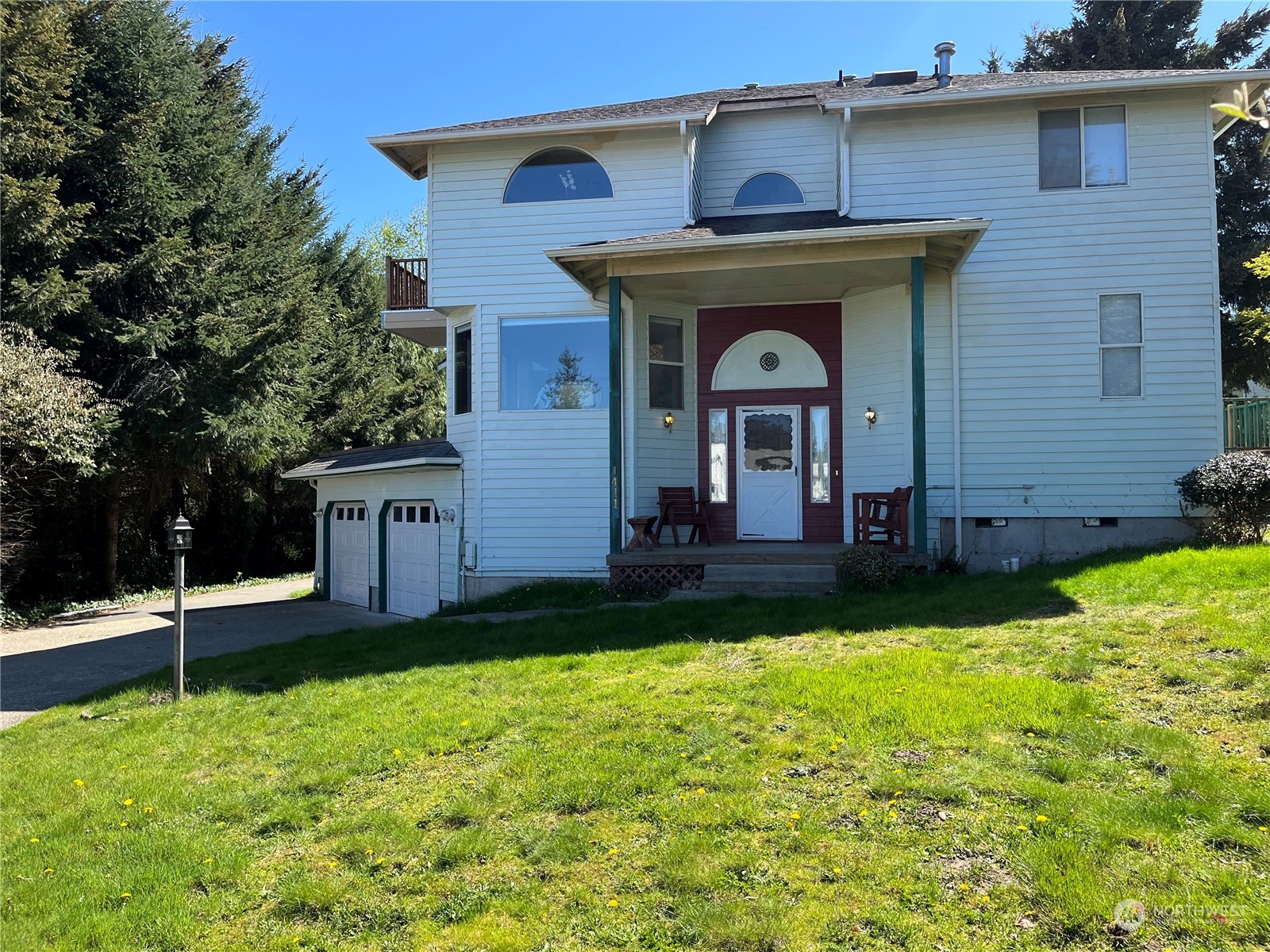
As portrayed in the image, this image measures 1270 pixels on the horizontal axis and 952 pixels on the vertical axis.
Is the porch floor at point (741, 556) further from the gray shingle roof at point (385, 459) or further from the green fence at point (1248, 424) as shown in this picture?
the green fence at point (1248, 424)

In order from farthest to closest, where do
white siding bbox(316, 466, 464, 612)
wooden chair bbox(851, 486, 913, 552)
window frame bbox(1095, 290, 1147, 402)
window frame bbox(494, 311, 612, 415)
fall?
1. white siding bbox(316, 466, 464, 612)
2. window frame bbox(494, 311, 612, 415)
3. window frame bbox(1095, 290, 1147, 402)
4. wooden chair bbox(851, 486, 913, 552)

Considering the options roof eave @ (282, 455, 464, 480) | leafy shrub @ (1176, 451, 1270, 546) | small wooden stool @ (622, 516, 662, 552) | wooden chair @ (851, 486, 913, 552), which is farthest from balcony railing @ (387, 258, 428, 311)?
leafy shrub @ (1176, 451, 1270, 546)

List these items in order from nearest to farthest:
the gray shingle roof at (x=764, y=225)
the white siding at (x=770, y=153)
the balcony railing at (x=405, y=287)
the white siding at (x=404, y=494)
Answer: the gray shingle roof at (x=764, y=225)
the white siding at (x=770, y=153)
the white siding at (x=404, y=494)
the balcony railing at (x=405, y=287)

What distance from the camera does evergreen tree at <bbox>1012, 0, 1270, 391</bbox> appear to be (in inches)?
816

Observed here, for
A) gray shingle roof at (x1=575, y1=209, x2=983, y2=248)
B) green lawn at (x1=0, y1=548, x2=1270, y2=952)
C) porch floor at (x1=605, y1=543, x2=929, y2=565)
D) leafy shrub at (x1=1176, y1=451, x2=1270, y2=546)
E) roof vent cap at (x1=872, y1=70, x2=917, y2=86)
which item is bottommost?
green lawn at (x1=0, y1=548, x2=1270, y2=952)

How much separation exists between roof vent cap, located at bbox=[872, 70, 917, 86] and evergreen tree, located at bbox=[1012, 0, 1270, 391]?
11.1 metres

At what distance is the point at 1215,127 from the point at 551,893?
14106mm

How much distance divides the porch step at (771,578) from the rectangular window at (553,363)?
11.5ft

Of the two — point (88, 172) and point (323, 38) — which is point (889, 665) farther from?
point (88, 172)

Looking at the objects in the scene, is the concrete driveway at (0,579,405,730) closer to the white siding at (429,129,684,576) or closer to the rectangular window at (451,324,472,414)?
the white siding at (429,129,684,576)

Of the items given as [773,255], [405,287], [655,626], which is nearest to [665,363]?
[773,255]

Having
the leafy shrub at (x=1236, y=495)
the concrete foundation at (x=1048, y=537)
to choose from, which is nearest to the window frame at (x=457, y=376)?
the concrete foundation at (x=1048, y=537)

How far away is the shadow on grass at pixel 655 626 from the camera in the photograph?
7.81 m

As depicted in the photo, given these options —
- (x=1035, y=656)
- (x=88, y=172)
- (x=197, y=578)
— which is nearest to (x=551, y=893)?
(x=1035, y=656)
